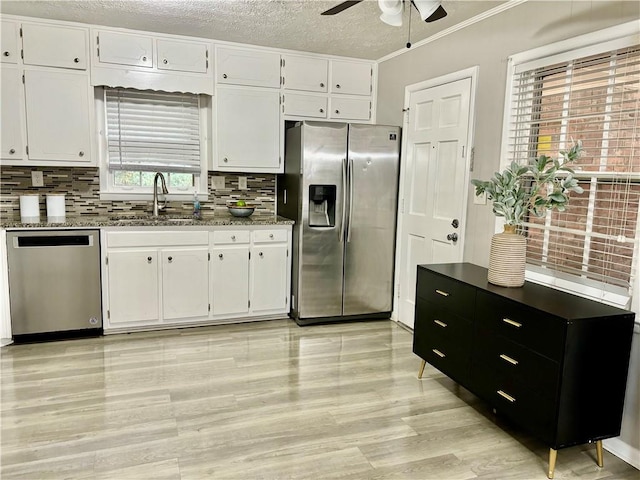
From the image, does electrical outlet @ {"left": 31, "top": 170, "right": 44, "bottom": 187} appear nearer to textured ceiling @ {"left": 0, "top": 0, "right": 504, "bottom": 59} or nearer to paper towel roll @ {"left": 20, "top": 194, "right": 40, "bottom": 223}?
paper towel roll @ {"left": 20, "top": 194, "right": 40, "bottom": 223}

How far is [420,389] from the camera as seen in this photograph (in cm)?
300

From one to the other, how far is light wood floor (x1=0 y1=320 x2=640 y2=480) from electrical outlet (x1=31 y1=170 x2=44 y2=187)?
1.36 meters

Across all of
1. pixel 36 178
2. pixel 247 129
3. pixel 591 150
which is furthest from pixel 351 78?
pixel 36 178

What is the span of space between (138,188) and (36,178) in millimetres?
805

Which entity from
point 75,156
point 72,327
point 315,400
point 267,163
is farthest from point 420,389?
point 75,156

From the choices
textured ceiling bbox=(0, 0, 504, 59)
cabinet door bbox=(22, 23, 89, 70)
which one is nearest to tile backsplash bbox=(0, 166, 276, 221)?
cabinet door bbox=(22, 23, 89, 70)

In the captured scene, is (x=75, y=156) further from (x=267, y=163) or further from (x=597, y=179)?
(x=597, y=179)

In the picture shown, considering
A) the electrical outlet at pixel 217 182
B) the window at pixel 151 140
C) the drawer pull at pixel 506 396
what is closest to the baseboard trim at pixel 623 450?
the drawer pull at pixel 506 396

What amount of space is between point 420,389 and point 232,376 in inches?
48.3

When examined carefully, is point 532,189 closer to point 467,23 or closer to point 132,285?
point 467,23

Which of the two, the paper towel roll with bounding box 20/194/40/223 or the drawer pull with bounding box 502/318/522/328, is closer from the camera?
the drawer pull with bounding box 502/318/522/328

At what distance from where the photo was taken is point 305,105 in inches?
172

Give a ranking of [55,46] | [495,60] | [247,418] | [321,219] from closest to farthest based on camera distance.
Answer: [247,418] < [495,60] < [55,46] < [321,219]

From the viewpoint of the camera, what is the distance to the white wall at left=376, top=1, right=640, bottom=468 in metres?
2.30
